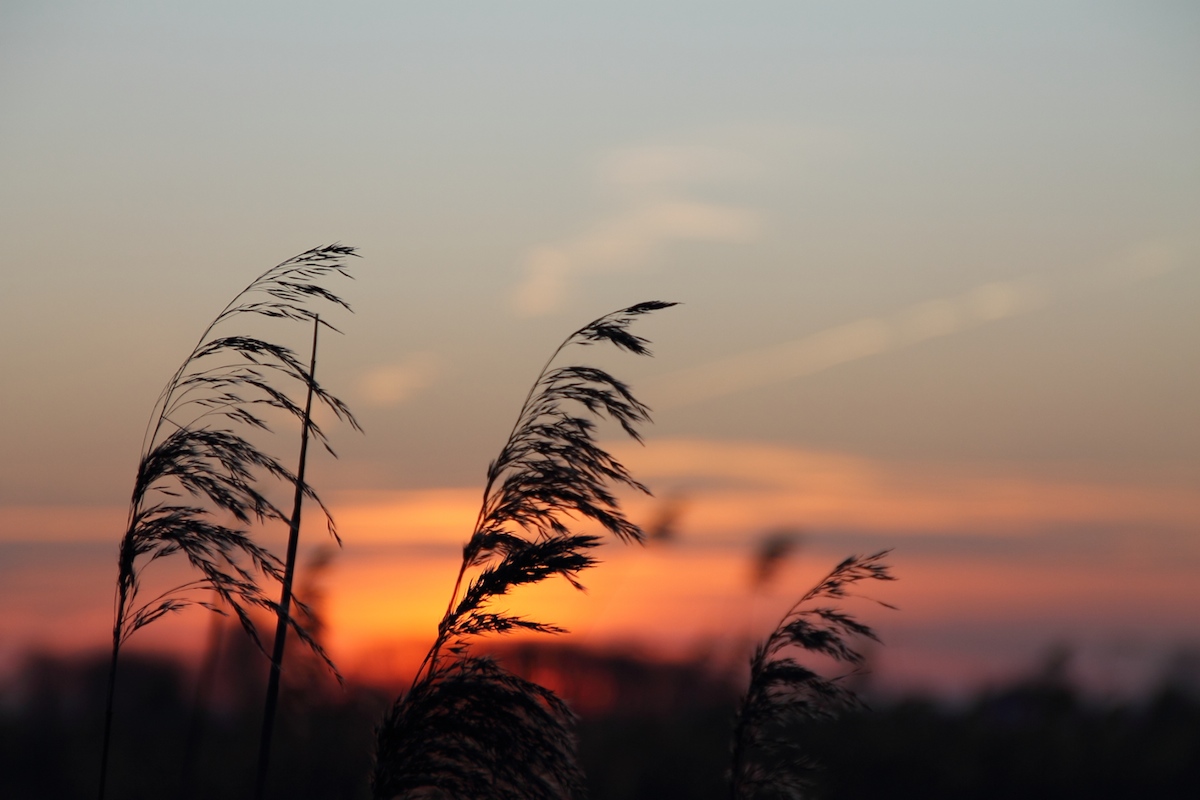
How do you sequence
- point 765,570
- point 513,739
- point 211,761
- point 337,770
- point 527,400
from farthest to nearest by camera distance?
point 211,761 → point 337,770 → point 765,570 → point 527,400 → point 513,739

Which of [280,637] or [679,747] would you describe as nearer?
[280,637]

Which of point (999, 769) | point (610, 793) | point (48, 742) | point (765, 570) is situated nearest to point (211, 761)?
point (48, 742)

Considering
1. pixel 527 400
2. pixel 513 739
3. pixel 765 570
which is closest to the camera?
pixel 513 739

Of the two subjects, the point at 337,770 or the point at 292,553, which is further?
the point at 337,770

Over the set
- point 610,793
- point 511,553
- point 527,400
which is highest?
point 527,400

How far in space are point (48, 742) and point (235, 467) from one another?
32.7 metres

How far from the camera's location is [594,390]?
6617 mm

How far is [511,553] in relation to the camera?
20.8 feet

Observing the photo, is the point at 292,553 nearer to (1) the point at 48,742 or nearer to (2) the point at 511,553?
(2) the point at 511,553

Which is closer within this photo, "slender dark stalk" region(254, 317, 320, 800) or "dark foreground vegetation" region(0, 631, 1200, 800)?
"slender dark stalk" region(254, 317, 320, 800)

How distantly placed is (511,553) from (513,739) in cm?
93

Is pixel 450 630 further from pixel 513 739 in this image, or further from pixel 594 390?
pixel 594 390

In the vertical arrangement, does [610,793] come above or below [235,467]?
below

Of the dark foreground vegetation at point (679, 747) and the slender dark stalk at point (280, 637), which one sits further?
the dark foreground vegetation at point (679, 747)
